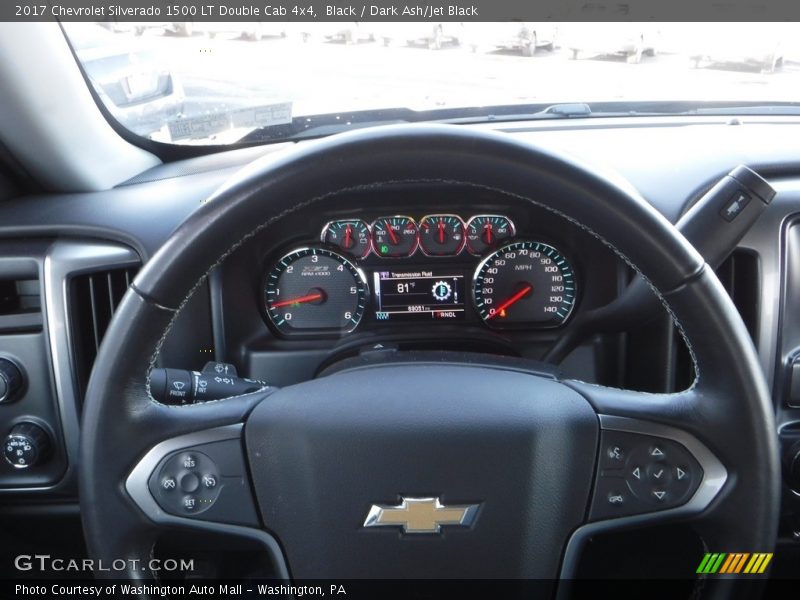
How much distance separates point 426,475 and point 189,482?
1.18 ft

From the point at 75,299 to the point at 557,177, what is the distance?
1.30 meters

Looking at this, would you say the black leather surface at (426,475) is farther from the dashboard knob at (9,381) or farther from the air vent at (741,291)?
the dashboard knob at (9,381)

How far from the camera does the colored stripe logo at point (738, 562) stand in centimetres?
134

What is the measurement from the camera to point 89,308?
6.97 ft

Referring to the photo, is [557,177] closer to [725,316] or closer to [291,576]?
[725,316]

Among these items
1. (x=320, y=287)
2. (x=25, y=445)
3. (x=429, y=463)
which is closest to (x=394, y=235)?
(x=320, y=287)

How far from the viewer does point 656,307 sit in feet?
5.97

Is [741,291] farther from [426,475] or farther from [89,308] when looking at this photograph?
[89,308]

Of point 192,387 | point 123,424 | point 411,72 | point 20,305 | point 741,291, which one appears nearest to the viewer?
point 123,424

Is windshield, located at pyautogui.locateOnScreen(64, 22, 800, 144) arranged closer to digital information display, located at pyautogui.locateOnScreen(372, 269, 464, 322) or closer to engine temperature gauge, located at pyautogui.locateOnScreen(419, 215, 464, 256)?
engine temperature gauge, located at pyautogui.locateOnScreen(419, 215, 464, 256)

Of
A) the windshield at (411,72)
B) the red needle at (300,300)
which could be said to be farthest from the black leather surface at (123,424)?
the windshield at (411,72)

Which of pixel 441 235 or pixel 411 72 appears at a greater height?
pixel 411 72

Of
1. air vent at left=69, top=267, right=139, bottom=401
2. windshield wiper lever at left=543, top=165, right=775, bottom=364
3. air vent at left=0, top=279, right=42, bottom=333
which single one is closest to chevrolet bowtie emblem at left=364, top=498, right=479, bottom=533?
windshield wiper lever at left=543, top=165, right=775, bottom=364
